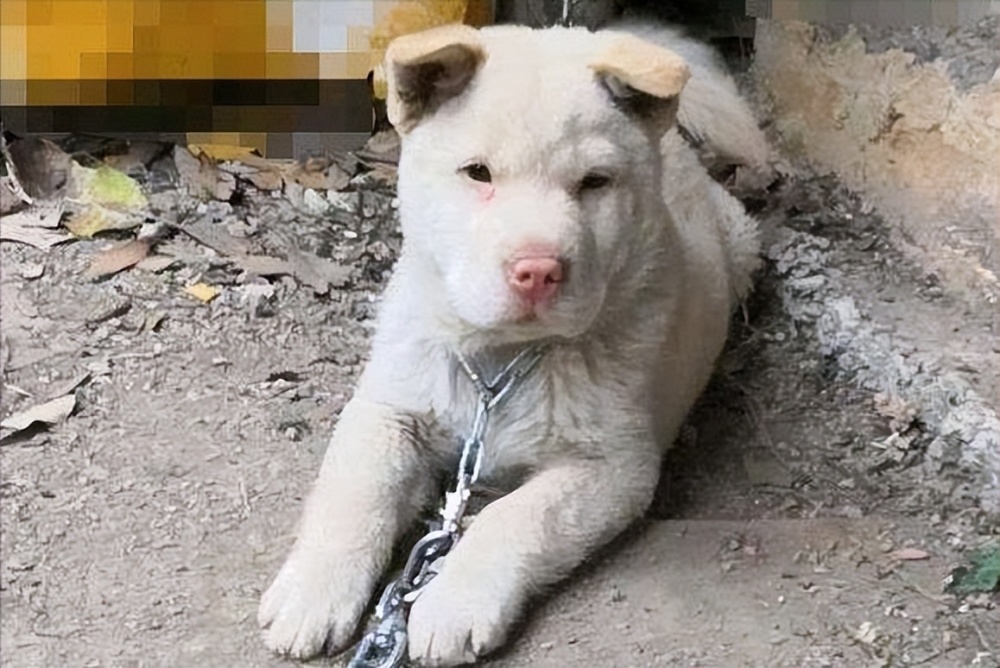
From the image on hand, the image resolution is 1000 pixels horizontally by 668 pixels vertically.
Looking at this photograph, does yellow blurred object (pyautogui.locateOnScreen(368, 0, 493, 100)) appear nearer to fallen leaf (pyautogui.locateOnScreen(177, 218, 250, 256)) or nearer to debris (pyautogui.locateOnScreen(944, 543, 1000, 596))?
fallen leaf (pyautogui.locateOnScreen(177, 218, 250, 256))

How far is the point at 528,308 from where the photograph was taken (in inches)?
42.3

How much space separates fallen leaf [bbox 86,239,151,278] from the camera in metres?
1.13

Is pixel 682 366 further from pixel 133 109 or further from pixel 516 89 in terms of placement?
pixel 133 109

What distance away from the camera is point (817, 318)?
125cm

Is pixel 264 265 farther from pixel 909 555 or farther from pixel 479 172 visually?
pixel 909 555

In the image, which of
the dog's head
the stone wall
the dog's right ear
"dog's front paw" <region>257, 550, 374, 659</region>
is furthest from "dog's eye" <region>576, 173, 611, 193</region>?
"dog's front paw" <region>257, 550, 374, 659</region>

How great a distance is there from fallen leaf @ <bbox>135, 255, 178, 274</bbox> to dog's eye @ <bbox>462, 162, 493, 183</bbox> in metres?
0.24

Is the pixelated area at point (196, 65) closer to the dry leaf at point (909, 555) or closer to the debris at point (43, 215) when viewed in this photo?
the debris at point (43, 215)

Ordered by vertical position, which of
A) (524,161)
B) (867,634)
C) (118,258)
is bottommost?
(867,634)

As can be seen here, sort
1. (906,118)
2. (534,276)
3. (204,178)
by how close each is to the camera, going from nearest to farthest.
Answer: (534,276) → (204,178) → (906,118)

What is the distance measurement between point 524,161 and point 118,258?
0.33m

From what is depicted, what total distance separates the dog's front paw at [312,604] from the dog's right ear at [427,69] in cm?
35

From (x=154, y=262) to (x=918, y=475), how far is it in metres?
0.64

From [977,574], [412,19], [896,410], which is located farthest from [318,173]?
[977,574]
